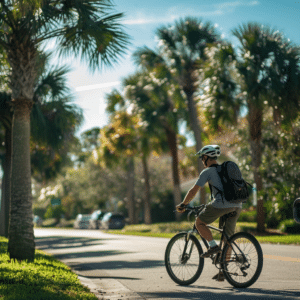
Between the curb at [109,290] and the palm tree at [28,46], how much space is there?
6.97 ft

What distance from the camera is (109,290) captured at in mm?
7559

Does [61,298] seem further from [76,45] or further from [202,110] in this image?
[202,110]

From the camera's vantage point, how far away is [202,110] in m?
21.5

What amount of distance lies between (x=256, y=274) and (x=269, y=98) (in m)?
13.8

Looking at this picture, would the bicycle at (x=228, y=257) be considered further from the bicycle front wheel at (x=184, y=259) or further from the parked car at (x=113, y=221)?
the parked car at (x=113, y=221)

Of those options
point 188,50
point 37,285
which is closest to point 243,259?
point 37,285

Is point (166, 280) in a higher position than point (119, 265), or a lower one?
A: higher

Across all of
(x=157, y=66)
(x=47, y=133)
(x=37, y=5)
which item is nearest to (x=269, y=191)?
(x=157, y=66)

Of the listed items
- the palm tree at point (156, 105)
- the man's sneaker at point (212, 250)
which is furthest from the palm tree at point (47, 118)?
the man's sneaker at point (212, 250)

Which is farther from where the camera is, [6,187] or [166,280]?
[6,187]

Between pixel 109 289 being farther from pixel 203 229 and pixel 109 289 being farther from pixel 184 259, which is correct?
pixel 203 229

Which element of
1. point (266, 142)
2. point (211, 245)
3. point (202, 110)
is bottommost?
point (211, 245)

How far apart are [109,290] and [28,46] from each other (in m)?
5.83

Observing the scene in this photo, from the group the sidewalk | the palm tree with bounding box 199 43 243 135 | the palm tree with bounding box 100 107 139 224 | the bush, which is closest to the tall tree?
the palm tree with bounding box 100 107 139 224
